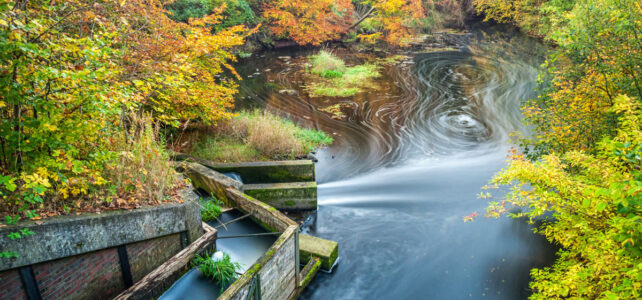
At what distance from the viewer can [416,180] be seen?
36.7 ft

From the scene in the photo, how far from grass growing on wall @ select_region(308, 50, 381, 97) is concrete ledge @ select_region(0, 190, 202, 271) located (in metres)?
14.5

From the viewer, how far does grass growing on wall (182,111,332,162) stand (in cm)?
1030

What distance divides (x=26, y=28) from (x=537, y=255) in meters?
9.40

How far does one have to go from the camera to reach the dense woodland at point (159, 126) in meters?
3.66

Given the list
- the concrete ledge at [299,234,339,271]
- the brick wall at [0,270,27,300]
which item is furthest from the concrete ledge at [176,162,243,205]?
the brick wall at [0,270,27,300]

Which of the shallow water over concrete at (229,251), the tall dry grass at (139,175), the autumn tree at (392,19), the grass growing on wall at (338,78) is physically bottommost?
the shallow water over concrete at (229,251)

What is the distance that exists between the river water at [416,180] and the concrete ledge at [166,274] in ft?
7.78

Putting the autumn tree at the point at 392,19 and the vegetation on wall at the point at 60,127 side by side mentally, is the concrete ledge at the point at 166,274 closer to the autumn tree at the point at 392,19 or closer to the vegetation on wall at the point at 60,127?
the vegetation on wall at the point at 60,127

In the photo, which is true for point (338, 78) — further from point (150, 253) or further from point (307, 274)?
point (150, 253)

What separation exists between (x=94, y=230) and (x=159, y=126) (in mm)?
3193

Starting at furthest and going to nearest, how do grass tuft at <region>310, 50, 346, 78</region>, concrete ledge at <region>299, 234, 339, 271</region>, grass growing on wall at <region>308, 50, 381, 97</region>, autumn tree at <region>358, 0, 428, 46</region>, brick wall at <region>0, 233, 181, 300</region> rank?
autumn tree at <region>358, 0, 428, 46</region> → grass tuft at <region>310, 50, 346, 78</region> → grass growing on wall at <region>308, 50, 381, 97</region> → concrete ledge at <region>299, 234, 339, 271</region> → brick wall at <region>0, 233, 181, 300</region>

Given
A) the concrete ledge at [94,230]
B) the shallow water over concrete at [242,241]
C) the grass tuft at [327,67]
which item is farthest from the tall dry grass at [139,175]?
the grass tuft at [327,67]

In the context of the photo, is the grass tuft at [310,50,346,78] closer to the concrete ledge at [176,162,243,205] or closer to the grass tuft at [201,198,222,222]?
the concrete ledge at [176,162,243,205]

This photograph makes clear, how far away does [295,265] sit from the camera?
6039 mm
